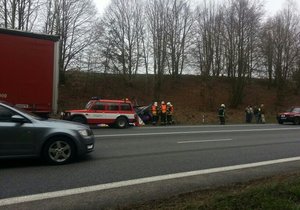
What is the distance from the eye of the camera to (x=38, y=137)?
916 centimetres

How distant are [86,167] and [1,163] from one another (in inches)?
81.3

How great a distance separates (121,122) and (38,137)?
46.6 feet

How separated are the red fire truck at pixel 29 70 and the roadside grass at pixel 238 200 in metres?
10.4

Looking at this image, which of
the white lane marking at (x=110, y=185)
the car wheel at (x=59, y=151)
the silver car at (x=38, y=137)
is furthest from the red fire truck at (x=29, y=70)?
the white lane marking at (x=110, y=185)

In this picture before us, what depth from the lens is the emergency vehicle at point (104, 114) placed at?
22.1 m

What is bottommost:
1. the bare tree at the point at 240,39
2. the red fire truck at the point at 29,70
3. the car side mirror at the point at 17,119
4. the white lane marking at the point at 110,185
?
the white lane marking at the point at 110,185

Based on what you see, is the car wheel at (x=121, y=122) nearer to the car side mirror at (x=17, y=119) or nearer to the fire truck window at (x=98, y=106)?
the fire truck window at (x=98, y=106)

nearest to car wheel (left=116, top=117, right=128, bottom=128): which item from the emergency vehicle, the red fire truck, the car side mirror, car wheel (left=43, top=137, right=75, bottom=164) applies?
the emergency vehicle

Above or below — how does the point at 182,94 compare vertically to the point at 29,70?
above

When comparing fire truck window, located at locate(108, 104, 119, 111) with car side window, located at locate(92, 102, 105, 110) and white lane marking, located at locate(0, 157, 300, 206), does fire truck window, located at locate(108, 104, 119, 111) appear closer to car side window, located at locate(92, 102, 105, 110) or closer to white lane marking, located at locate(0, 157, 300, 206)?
car side window, located at locate(92, 102, 105, 110)

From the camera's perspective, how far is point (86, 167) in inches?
365

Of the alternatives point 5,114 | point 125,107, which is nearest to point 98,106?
point 125,107

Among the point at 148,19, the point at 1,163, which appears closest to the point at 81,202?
the point at 1,163

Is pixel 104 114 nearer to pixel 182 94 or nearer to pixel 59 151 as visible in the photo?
pixel 59 151
